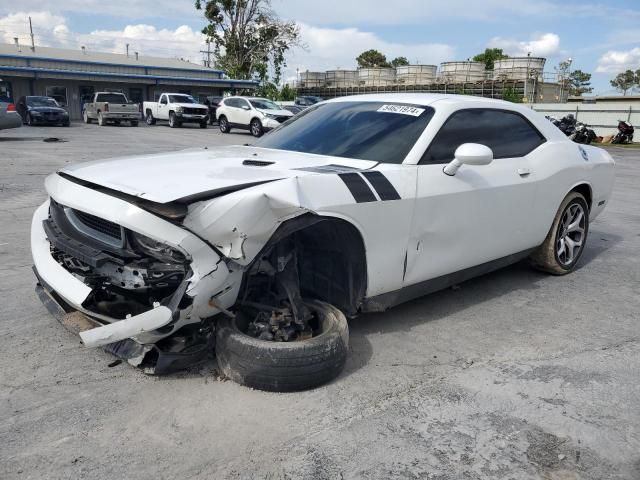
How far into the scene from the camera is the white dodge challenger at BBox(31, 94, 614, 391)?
8.65 feet

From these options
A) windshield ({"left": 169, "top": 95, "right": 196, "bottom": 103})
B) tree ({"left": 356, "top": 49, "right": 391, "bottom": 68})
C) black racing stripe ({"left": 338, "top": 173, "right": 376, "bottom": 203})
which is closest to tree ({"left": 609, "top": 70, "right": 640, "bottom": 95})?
tree ({"left": 356, "top": 49, "right": 391, "bottom": 68})

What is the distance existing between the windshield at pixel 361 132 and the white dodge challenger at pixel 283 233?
0.05ft

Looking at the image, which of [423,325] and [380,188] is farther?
[423,325]

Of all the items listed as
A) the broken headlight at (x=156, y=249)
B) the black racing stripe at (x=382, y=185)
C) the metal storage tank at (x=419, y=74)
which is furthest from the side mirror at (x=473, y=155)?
the metal storage tank at (x=419, y=74)

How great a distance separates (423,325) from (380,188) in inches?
45.9

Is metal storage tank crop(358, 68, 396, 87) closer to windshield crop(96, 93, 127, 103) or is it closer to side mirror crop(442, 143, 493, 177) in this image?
windshield crop(96, 93, 127, 103)

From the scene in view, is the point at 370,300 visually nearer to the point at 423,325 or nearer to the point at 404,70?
the point at 423,325

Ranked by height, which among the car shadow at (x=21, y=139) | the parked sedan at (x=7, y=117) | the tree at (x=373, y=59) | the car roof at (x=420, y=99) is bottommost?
the car shadow at (x=21, y=139)

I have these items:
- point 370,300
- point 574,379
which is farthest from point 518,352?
point 370,300

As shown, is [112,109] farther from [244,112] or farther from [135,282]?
[135,282]

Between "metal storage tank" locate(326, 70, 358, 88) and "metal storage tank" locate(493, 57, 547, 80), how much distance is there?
56.9ft

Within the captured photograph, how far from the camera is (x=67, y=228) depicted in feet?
10.3

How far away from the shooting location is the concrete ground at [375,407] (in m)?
2.32

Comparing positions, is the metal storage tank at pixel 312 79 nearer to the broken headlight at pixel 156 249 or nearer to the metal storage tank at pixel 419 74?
the metal storage tank at pixel 419 74
